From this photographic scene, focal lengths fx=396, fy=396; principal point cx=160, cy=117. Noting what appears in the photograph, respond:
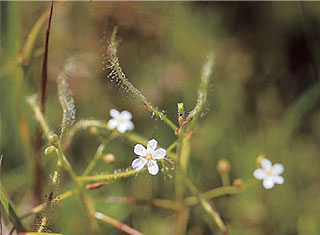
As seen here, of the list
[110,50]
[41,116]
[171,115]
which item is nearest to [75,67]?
[171,115]

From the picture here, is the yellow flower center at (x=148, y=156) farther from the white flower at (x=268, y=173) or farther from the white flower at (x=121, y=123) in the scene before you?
the white flower at (x=268, y=173)

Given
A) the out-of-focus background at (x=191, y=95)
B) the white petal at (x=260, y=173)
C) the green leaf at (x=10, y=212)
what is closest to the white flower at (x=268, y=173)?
the white petal at (x=260, y=173)

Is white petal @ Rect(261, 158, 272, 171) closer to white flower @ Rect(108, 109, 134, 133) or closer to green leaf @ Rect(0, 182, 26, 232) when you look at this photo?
white flower @ Rect(108, 109, 134, 133)

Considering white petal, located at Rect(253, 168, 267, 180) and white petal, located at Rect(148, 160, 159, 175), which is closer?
white petal, located at Rect(148, 160, 159, 175)

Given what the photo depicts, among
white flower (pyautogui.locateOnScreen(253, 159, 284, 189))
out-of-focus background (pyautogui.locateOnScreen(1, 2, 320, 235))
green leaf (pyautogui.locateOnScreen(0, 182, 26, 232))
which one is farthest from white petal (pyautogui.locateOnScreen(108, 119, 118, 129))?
white flower (pyautogui.locateOnScreen(253, 159, 284, 189))

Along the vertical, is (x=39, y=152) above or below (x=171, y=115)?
below

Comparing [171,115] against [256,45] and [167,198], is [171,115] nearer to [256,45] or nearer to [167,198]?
[167,198]

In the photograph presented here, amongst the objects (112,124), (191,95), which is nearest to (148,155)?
(112,124)
